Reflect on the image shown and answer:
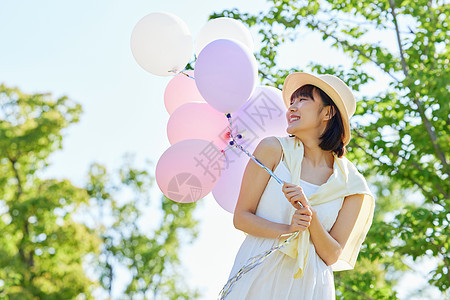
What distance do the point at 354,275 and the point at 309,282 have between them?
3.80 meters

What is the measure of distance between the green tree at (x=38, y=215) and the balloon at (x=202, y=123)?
33.5ft

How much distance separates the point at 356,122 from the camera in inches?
229

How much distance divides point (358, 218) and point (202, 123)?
900mm

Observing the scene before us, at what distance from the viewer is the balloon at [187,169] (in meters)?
2.74

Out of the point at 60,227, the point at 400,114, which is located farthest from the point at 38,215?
the point at 400,114

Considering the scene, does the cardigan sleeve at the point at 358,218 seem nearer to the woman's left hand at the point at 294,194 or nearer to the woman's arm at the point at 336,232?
the woman's arm at the point at 336,232

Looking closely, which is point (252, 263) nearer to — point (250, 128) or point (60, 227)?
point (250, 128)

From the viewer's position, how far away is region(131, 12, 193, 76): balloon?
305 centimetres

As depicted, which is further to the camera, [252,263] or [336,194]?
[336,194]

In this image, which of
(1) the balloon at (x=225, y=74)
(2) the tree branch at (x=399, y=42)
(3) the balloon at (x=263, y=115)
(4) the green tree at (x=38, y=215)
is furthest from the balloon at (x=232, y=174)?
(4) the green tree at (x=38, y=215)

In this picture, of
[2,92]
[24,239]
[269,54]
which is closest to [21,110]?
[2,92]

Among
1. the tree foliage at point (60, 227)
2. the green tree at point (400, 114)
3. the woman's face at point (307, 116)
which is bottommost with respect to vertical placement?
the tree foliage at point (60, 227)

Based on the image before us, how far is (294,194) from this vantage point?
221 centimetres

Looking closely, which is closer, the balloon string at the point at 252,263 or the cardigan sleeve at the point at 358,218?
the balloon string at the point at 252,263
